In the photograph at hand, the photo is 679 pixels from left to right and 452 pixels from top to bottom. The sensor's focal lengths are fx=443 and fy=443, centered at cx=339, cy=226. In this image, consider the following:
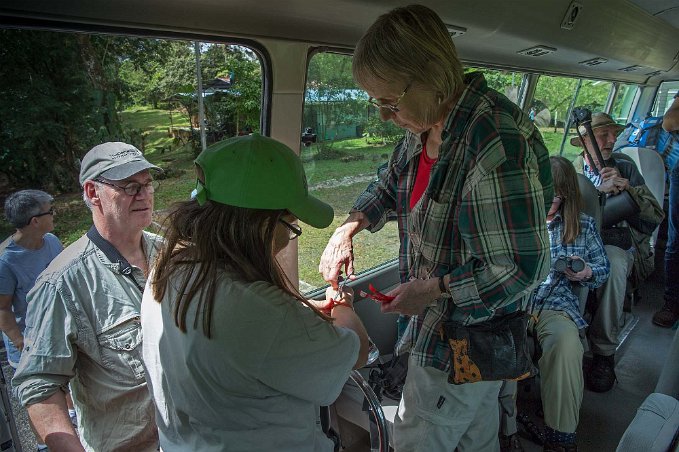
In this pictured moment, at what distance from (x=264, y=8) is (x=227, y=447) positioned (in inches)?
66.1

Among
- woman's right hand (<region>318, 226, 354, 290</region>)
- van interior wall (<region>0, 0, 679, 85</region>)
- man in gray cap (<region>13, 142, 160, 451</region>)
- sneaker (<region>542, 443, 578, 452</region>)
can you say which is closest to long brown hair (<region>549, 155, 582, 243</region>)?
van interior wall (<region>0, 0, 679, 85</region>)

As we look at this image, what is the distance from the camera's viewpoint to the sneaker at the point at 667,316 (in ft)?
14.9

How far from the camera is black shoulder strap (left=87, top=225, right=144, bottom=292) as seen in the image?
1.86 m

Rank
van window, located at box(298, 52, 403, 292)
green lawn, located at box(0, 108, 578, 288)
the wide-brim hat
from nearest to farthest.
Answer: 1. green lawn, located at box(0, 108, 578, 288)
2. van window, located at box(298, 52, 403, 292)
3. the wide-brim hat

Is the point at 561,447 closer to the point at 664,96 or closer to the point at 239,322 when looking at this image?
the point at 239,322

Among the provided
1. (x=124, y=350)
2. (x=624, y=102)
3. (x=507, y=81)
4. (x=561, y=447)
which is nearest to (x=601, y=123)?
(x=507, y=81)

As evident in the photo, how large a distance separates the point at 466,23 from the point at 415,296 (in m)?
1.95

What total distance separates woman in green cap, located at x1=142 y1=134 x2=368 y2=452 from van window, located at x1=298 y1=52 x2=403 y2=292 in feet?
4.41

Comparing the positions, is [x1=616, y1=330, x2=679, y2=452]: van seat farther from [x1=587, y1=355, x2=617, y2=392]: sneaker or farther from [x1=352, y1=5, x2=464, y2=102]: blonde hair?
[x1=587, y1=355, x2=617, y2=392]: sneaker

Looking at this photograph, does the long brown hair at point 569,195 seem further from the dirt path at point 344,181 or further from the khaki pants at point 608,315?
the dirt path at point 344,181

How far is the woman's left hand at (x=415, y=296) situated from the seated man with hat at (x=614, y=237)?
2719 mm

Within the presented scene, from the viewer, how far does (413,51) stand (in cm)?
141

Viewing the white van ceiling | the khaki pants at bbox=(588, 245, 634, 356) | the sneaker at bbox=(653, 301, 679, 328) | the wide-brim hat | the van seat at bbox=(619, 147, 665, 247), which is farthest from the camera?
the van seat at bbox=(619, 147, 665, 247)

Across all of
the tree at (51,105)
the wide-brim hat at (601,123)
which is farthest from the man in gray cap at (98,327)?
the wide-brim hat at (601,123)
